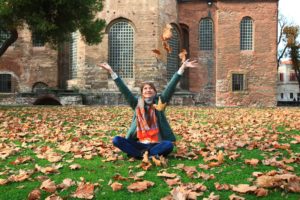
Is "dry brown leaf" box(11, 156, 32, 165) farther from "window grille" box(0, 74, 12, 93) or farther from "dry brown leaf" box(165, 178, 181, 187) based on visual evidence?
"window grille" box(0, 74, 12, 93)

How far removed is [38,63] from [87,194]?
30.0 m

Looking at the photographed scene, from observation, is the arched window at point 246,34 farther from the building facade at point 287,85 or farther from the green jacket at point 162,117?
the building facade at point 287,85

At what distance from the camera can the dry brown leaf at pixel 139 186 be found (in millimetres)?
4293

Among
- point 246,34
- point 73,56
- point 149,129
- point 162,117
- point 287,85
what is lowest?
point 149,129

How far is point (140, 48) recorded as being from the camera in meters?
27.8

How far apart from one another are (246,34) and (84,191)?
29.9 meters

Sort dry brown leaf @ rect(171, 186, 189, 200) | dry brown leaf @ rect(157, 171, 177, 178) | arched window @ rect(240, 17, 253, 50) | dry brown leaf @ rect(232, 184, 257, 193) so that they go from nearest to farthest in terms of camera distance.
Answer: dry brown leaf @ rect(171, 186, 189, 200)
dry brown leaf @ rect(232, 184, 257, 193)
dry brown leaf @ rect(157, 171, 177, 178)
arched window @ rect(240, 17, 253, 50)

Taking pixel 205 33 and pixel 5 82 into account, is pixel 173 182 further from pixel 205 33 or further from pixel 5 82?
pixel 5 82

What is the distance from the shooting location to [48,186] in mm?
4309

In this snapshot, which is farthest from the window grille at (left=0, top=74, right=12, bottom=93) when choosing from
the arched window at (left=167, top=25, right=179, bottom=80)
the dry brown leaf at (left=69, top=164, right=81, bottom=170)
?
the dry brown leaf at (left=69, top=164, right=81, bottom=170)

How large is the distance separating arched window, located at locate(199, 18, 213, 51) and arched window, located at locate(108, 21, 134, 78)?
23.7ft

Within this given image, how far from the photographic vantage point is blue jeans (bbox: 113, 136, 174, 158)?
236 inches

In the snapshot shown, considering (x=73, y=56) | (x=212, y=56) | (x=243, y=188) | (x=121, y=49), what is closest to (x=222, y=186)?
(x=243, y=188)

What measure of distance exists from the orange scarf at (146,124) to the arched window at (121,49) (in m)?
22.4
